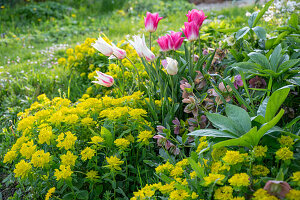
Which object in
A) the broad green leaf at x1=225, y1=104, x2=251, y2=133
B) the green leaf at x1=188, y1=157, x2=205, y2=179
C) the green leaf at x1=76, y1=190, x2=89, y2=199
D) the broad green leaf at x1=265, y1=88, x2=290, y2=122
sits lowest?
the green leaf at x1=76, y1=190, x2=89, y2=199

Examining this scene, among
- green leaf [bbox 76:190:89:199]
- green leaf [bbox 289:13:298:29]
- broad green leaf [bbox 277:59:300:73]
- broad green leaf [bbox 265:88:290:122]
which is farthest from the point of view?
green leaf [bbox 289:13:298:29]

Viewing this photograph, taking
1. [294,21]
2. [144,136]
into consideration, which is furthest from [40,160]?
[294,21]

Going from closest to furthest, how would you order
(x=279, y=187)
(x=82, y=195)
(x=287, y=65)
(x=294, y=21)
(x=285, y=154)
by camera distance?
(x=279, y=187)
(x=285, y=154)
(x=82, y=195)
(x=287, y=65)
(x=294, y=21)

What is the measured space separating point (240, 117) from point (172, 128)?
0.63m

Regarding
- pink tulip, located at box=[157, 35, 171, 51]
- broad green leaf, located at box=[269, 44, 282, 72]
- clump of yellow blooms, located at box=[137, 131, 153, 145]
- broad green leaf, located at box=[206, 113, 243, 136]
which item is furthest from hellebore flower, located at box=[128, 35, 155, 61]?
broad green leaf, located at box=[269, 44, 282, 72]

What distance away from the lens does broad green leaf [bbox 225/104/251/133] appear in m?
1.30

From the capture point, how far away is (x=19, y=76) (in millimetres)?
3578

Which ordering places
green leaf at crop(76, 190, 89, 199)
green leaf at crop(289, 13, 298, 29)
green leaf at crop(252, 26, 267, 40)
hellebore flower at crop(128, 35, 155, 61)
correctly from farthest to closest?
green leaf at crop(289, 13, 298, 29) < green leaf at crop(252, 26, 267, 40) < hellebore flower at crop(128, 35, 155, 61) < green leaf at crop(76, 190, 89, 199)

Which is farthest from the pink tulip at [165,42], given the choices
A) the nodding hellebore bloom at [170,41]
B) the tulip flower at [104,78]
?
the tulip flower at [104,78]

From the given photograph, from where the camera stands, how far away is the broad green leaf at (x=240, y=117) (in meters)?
1.30

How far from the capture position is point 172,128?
188cm

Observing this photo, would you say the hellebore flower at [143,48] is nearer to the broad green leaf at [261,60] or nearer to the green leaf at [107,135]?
the green leaf at [107,135]

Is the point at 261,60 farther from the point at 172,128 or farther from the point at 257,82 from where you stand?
the point at 172,128

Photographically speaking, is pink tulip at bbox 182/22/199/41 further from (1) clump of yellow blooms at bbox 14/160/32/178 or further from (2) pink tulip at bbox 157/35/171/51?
(1) clump of yellow blooms at bbox 14/160/32/178
